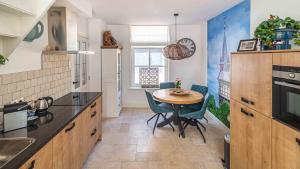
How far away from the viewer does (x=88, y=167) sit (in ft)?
10.3

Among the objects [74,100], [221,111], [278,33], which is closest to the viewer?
[278,33]

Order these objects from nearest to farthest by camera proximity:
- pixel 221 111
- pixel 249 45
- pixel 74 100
→ 1. pixel 249 45
2. pixel 74 100
3. pixel 221 111

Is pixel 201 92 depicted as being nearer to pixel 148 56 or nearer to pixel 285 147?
pixel 148 56

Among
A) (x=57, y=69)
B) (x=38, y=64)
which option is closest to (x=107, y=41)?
(x=57, y=69)

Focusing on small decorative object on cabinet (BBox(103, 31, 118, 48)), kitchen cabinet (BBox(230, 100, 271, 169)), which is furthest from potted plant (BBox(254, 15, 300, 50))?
small decorative object on cabinet (BBox(103, 31, 118, 48))

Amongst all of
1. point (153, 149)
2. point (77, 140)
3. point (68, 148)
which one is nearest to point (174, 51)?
point (153, 149)

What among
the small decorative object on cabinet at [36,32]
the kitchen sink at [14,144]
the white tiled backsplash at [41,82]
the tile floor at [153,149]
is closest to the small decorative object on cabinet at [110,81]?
the tile floor at [153,149]

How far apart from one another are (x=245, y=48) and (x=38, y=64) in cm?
259

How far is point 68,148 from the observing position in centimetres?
237

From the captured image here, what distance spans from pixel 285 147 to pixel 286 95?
1.26ft

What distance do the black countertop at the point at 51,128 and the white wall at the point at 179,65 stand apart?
341 centimetres

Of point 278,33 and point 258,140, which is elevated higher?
point 278,33

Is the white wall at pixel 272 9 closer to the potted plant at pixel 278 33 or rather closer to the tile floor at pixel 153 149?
the potted plant at pixel 278 33

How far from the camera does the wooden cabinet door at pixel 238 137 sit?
239 cm
